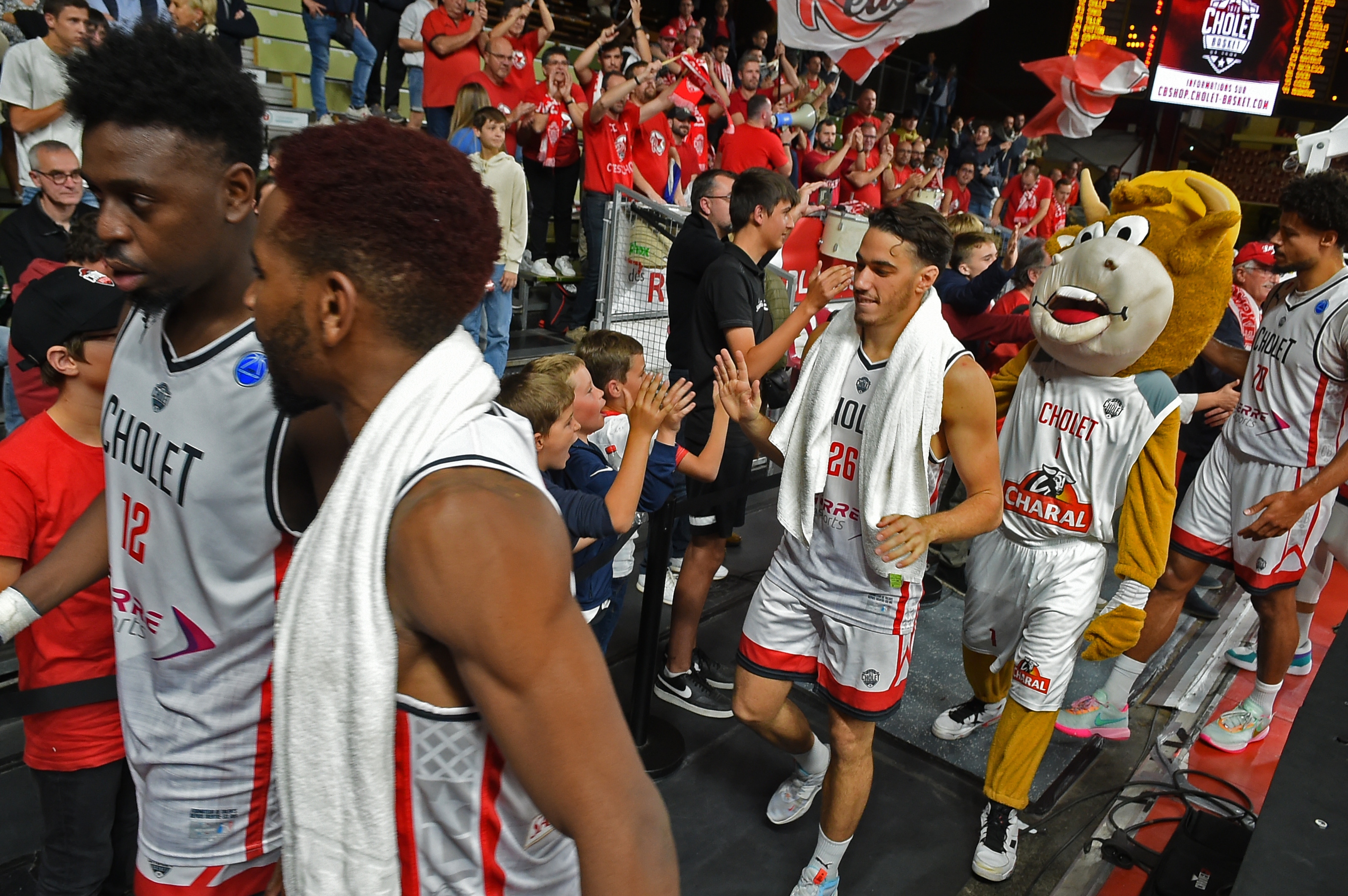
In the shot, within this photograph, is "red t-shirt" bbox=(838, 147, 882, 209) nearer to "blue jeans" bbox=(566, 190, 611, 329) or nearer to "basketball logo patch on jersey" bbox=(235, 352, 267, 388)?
"blue jeans" bbox=(566, 190, 611, 329)

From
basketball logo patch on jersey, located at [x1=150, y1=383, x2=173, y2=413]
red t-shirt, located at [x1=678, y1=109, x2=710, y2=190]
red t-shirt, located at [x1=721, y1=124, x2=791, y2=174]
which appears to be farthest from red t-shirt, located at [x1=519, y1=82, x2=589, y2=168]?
basketball logo patch on jersey, located at [x1=150, y1=383, x2=173, y2=413]

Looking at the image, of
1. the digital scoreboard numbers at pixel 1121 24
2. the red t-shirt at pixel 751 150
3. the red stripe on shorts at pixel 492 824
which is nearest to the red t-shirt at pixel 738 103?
the red t-shirt at pixel 751 150

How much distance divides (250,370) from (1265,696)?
461cm

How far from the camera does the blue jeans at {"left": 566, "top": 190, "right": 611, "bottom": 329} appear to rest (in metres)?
8.10

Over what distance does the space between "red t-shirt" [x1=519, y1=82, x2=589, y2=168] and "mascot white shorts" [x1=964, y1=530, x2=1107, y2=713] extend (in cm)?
616

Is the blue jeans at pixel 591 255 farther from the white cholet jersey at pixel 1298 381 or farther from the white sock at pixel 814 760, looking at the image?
the white sock at pixel 814 760

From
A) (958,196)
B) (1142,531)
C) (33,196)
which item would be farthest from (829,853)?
(958,196)

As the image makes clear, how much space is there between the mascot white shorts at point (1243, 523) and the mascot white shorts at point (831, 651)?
84.8 inches

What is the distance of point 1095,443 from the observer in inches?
131

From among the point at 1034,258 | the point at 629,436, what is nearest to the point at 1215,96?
the point at 1034,258

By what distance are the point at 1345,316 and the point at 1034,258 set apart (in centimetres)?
181

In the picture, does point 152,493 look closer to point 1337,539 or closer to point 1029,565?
point 1029,565

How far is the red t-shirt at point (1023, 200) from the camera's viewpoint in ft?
42.0

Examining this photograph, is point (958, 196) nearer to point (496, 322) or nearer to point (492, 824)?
point (496, 322)
